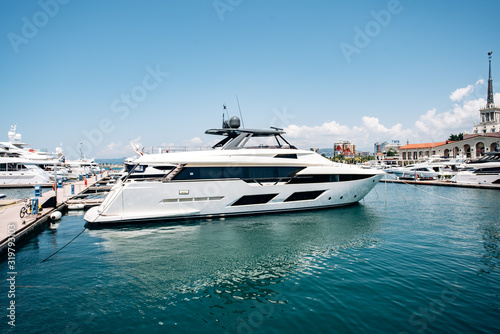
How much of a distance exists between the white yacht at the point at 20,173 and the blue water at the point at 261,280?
32665mm

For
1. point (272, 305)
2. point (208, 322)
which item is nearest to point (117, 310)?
point (208, 322)

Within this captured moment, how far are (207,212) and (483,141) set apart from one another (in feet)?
326

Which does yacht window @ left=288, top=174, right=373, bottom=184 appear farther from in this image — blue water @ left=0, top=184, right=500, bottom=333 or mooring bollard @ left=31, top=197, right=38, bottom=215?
mooring bollard @ left=31, top=197, right=38, bottom=215

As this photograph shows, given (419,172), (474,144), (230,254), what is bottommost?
(230,254)

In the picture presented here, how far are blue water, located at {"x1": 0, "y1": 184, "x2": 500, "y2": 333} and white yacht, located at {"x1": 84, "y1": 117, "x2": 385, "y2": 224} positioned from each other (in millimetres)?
1632

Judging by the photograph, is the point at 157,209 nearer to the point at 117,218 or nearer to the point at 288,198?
the point at 117,218

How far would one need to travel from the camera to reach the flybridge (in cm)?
1791

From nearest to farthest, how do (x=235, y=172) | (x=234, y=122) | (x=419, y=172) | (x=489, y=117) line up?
(x=235, y=172) → (x=234, y=122) → (x=419, y=172) → (x=489, y=117)

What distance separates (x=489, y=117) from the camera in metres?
108

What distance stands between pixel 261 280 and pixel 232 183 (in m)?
8.51

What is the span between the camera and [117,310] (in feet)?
21.8

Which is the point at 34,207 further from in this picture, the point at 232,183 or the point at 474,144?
the point at 474,144

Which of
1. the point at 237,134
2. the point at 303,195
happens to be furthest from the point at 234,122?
the point at 303,195

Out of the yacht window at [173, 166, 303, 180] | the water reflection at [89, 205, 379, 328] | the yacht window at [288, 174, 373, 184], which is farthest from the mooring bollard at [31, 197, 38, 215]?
the yacht window at [288, 174, 373, 184]
